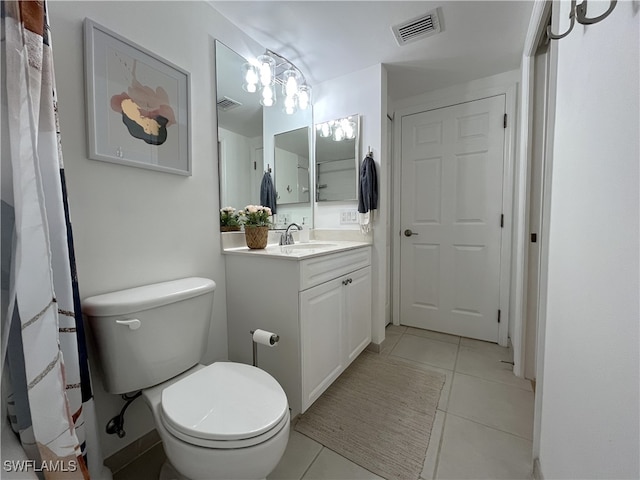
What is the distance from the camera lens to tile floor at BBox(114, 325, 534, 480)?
1.06m

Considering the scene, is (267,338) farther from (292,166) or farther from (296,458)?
(292,166)

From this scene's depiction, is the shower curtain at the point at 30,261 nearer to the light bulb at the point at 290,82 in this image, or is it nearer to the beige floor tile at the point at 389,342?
the light bulb at the point at 290,82

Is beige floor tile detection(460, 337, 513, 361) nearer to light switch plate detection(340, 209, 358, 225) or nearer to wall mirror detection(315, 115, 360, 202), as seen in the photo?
light switch plate detection(340, 209, 358, 225)

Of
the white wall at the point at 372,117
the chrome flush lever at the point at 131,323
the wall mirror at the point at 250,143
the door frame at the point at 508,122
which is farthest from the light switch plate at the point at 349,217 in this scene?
the chrome flush lever at the point at 131,323

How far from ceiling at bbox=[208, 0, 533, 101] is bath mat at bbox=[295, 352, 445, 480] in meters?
2.21

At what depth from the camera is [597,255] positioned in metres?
Answer: 0.57

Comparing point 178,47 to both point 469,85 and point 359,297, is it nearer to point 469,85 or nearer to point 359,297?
point 359,297

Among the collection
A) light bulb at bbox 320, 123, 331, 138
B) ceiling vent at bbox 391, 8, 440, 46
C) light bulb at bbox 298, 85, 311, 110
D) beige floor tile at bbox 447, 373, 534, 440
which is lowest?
beige floor tile at bbox 447, 373, 534, 440

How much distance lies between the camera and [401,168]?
2.44 m

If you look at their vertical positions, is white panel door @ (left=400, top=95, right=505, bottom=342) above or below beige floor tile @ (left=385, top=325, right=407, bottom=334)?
above

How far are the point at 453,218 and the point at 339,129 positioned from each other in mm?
1258

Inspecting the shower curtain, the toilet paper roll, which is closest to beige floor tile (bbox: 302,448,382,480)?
the toilet paper roll

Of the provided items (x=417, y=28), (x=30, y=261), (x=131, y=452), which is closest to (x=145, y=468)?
(x=131, y=452)

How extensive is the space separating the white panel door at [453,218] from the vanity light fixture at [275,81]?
1.07 meters
